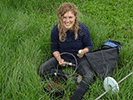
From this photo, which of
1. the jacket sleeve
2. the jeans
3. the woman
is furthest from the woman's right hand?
the jacket sleeve

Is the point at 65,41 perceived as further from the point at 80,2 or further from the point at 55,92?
the point at 80,2

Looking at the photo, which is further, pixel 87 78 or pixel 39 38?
pixel 39 38

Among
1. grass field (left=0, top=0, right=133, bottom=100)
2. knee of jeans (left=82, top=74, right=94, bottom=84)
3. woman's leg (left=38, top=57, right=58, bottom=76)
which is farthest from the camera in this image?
woman's leg (left=38, top=57, right=58, bottom=76)

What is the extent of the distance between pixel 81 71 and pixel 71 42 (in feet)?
1.66

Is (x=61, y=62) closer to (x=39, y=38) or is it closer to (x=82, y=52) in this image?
(x=82, y=52)

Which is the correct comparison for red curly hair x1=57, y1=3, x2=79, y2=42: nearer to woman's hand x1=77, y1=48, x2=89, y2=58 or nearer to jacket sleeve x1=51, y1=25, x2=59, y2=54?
jacket sleeve x1=51, y1=25, x2=59, y2=54

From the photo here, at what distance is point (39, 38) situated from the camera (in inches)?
107

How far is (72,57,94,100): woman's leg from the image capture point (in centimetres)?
195

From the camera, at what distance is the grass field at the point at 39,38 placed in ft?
6.20

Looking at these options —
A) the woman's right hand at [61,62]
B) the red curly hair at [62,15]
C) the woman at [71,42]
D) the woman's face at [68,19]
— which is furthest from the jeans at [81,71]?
the woman's face at [68,19]

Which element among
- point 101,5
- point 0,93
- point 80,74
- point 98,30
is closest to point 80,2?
point 101,5

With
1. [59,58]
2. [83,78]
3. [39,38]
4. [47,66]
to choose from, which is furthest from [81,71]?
[39,38]

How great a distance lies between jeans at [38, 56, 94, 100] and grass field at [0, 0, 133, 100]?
9cm

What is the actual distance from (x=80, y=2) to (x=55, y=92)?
306 cm
